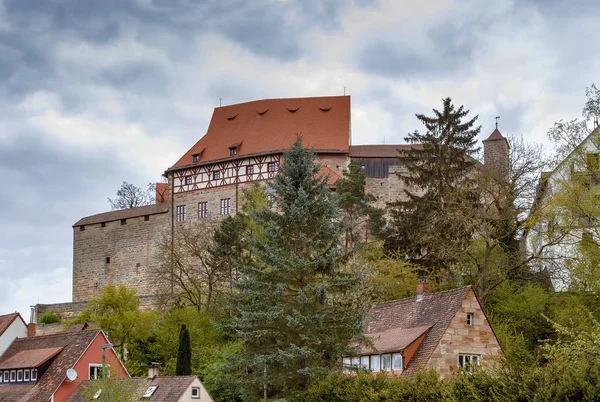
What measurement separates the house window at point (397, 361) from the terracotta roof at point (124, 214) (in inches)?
1604

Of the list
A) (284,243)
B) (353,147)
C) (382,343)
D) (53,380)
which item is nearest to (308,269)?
(284,243)

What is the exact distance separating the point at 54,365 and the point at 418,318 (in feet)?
61.2

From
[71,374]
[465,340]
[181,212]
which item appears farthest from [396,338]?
[181,212]

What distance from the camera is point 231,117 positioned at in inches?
2766

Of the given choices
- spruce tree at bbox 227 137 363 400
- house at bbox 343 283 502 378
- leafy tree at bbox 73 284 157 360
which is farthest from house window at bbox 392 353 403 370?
leafy tree at bbox 73 284 157 360

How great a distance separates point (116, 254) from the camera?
6875 cm

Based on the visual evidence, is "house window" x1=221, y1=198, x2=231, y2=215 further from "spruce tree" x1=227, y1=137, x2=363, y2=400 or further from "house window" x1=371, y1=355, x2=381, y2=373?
"spruce tree" x1=227, y1=137, x2=363, y2=400

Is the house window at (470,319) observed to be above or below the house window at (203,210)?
below

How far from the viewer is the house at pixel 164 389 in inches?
1341

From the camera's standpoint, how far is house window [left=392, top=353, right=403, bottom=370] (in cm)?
2756

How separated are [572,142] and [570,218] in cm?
290

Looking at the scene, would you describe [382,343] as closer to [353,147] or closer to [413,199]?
[413,199]

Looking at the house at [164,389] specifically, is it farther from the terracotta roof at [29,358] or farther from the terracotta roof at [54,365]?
the terracotta roof at [29,358]

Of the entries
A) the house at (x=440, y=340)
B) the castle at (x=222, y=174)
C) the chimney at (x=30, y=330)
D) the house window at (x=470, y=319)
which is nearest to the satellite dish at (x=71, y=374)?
the chimney at (x=30, y=330)
